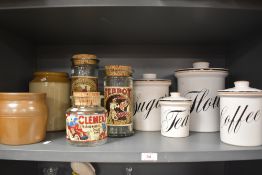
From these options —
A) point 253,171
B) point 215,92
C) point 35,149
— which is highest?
point 215,92

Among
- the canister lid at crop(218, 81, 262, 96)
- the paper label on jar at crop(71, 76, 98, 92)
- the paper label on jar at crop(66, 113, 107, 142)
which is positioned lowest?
the paper label on jar at crop(66, 113, 107, 142)

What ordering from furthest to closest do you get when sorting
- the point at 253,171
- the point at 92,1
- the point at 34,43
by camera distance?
the point at 34,43 → the point at 253,171 → the point at 92,1

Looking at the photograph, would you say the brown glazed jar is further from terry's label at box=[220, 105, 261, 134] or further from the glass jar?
terry's label at box=[220, 105, 261, 134]

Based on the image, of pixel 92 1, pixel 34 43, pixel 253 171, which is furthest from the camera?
pixel 34 43

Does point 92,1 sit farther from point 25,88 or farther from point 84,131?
point 25,88

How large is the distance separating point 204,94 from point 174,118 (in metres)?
0.13

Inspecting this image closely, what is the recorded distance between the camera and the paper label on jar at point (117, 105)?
486 millimetres

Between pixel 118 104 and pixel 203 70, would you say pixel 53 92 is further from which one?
pixel 203 70

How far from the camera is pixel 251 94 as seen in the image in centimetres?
40

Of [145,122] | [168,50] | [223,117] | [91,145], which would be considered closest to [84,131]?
[91,145]

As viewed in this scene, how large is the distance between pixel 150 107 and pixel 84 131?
0.23 m

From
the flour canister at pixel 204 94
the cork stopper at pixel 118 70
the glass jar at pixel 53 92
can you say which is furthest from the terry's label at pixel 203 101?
the glass jar at pixel 53 92

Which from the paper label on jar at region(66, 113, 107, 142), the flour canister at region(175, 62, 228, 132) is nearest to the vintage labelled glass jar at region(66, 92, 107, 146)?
the paper label on jar at region(66, 113, 107, 142)

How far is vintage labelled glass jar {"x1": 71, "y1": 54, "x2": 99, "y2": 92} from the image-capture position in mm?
507
